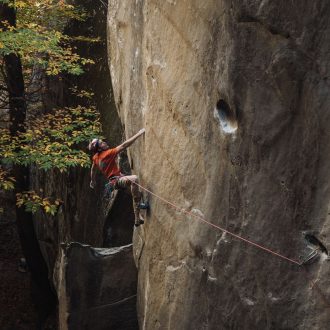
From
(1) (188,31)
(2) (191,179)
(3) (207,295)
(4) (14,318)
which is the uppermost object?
(1) (188,31)

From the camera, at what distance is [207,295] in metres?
6.20

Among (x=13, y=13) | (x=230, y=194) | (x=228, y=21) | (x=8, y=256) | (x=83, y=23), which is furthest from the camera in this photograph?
(x=8, y=256)

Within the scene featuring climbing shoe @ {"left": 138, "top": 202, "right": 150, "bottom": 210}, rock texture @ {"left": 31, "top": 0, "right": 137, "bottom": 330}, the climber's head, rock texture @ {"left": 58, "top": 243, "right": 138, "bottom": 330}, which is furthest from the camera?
rock texture @ {"left": 31, "top": 0, "right": 137, "bottom": 330}

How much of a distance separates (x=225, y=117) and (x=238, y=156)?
1.65 ft

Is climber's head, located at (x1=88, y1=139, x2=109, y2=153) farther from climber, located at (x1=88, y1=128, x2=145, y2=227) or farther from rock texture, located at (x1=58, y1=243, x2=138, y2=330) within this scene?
rock texture, located at (x1=58, y1=243, x2=138, y2=330)

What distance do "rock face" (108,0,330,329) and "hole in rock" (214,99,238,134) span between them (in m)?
0.01

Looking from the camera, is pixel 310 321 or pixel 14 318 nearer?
pixel 310 321

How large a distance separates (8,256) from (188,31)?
1536 cm

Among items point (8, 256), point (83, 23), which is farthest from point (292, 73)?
point (8, 256)

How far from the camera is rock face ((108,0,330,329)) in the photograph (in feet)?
15.3

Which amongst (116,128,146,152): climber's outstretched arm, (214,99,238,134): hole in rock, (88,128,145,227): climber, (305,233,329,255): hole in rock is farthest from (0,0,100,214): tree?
(305,233,329,255): hole in rock

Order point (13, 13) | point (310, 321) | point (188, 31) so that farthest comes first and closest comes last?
1. point (13, 13)
2. point (188, 31)
3. point (310, 321)

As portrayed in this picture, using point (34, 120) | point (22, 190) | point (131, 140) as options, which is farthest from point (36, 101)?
point (131, 140)

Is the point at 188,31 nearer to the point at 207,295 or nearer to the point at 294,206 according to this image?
the point at 294,206
